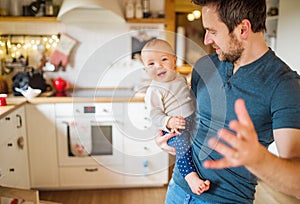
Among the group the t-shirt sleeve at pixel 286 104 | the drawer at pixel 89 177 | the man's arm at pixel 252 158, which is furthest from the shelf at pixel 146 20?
the man's arm at pixel 252 158

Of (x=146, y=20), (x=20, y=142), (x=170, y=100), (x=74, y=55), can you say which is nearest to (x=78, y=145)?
(x=20, y=142)

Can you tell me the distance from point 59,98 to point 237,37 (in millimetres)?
1798

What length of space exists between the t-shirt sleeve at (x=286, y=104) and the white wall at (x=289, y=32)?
136 cm

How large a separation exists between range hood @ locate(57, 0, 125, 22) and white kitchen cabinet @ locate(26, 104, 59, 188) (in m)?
0.77

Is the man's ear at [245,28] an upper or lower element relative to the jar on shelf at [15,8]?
lower

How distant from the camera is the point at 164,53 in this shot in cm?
97

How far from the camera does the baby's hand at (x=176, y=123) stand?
0.92 meters

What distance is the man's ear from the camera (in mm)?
745

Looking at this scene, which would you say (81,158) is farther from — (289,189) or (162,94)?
(289,189)

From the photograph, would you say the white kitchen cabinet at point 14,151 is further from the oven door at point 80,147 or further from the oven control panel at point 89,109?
the oven control panel at point 89,109

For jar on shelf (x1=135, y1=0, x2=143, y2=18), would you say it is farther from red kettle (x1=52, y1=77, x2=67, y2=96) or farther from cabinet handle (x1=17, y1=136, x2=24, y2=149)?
cabinet handle (x1=17, y1=136, x2=24, y2=149)

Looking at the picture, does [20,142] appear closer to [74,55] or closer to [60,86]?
[60,86]

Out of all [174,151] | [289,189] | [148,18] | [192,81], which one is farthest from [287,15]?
[289,189]

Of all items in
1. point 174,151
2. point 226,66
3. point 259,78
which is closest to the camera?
point 259,78
